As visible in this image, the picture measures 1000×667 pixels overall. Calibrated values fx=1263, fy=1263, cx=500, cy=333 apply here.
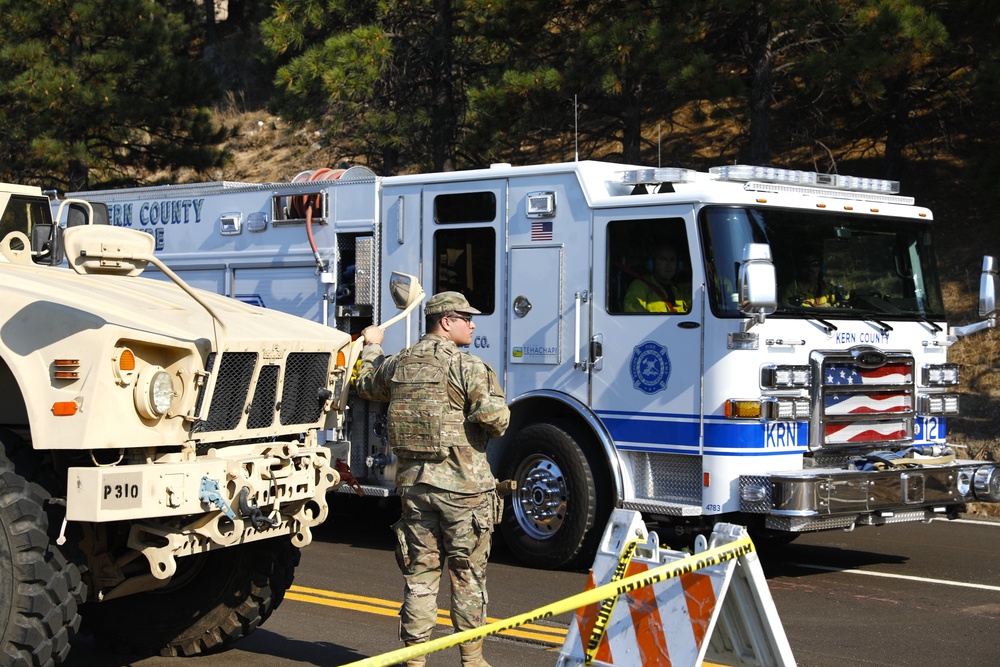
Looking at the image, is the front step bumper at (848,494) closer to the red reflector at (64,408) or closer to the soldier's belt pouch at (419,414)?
the soldier's belt pouch at (419,414)

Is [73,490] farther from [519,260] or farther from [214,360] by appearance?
[519,260]

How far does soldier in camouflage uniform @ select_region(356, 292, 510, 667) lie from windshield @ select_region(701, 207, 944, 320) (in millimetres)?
3264

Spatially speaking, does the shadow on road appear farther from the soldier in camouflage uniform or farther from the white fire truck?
the soldier in camouflage uniform

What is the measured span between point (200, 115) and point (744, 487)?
16.2m

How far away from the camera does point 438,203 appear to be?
10305 millimetres

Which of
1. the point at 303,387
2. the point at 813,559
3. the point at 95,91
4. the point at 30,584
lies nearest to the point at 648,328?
the point at 813,559

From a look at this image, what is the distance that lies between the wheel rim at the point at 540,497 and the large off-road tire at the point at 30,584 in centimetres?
473

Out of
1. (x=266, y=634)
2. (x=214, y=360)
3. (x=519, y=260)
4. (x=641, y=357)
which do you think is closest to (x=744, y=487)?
(x=641, y=357)

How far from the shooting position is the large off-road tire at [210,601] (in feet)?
21.5

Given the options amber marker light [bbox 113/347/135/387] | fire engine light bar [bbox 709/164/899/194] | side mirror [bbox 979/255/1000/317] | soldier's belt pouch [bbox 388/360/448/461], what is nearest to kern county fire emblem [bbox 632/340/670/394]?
fire engine light bar [bbox 709/164/899/194]

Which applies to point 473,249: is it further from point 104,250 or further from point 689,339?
point 104,250

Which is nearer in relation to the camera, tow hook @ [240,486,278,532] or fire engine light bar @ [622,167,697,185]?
tow hook @ [240,486,278,532]

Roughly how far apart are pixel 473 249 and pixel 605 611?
5.37 metres

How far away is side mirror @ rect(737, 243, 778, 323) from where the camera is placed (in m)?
8.05
